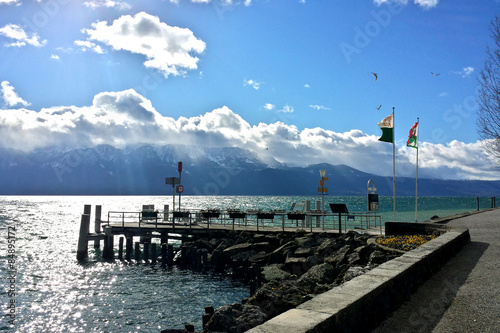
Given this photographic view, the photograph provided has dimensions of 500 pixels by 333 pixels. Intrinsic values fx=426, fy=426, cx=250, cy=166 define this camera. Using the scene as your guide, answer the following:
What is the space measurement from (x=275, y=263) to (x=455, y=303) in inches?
573

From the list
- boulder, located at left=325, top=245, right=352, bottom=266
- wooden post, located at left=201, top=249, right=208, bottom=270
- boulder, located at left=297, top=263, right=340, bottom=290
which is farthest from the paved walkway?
wooden post, located at left=201, top=249, right=208, bottom=270

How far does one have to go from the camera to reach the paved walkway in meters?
5.75

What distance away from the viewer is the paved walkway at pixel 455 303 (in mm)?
5752

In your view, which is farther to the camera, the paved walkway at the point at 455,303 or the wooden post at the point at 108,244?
the wooden post at the point at 108,244

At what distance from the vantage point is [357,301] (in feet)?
17.0

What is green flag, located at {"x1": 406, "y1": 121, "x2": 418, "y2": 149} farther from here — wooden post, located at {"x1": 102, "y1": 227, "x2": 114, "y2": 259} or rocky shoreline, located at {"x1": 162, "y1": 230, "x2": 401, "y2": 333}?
wooden post, located at {"x1": 102, "y1": 227, "x2": 114, "y2": 259}

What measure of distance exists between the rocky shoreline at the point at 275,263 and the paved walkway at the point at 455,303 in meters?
2.32

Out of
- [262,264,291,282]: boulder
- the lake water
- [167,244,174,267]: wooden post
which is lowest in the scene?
the lake water

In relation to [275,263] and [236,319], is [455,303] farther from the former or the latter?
[275,263]

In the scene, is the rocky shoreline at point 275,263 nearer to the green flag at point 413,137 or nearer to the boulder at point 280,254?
the boulder at point 280,254

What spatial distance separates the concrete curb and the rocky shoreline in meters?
2.20

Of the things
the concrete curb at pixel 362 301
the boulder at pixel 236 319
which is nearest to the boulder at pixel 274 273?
the boulder at pixel 236 319

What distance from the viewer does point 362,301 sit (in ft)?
17.6

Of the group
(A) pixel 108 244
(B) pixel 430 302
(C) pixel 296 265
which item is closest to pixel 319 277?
(C) pixel 296 265
